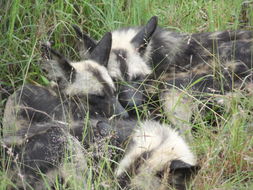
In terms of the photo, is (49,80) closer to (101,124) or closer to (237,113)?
(101,124)

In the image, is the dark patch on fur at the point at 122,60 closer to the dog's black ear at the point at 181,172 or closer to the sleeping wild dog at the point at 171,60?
the sleeping wild dog at the point at 171,60

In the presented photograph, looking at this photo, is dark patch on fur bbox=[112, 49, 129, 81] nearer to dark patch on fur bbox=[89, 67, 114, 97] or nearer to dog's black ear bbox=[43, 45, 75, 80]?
dark patch on fur bbox=[89, 67, 114, 97]

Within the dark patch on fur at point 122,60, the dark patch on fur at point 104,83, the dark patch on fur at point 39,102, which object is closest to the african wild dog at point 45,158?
the dark patch on fur at point 39,102

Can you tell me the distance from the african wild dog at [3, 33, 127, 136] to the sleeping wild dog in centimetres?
21

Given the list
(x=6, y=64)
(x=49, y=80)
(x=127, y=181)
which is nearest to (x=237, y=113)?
(x=127, y=181)

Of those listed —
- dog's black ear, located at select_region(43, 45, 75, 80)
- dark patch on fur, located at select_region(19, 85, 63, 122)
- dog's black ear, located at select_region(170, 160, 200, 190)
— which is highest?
dog's black ear, located at select_region(43, 45, 75, 80)

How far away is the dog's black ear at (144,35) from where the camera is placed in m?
5.38

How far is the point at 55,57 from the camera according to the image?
476 cm

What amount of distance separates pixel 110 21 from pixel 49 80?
1.12 metres

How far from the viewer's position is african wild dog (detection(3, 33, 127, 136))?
4.76 metres

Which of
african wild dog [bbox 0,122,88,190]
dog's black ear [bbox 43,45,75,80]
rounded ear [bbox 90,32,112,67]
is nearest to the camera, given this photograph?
african wild dog [bbox 0,122,88,190]

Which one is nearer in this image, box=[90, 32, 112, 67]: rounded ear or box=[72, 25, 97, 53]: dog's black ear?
box=[90, 32, 112, 67]: rounded ear

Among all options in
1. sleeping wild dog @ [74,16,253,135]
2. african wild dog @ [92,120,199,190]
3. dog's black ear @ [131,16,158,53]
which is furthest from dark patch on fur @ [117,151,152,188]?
A: dog's black ear @ [131,16,158,53]

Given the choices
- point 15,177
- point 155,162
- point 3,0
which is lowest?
point 15,177
